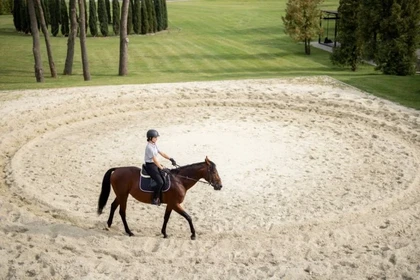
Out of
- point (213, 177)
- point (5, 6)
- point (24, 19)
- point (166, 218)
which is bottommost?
point (166, 218)

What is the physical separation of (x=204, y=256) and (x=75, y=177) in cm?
598

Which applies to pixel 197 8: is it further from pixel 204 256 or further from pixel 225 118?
pixel 204 256

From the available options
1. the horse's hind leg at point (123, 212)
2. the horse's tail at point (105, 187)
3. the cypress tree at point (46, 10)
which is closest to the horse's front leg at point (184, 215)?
the horse's hind leg at point (123, 212)

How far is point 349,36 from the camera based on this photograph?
1262 inches

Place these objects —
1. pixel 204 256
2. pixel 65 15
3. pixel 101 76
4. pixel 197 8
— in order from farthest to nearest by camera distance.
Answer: pixel 197 8, pixel 65 15, pixel 101 76, pixel 204 256

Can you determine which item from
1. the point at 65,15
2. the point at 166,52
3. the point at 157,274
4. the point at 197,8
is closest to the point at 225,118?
the point at 157,274

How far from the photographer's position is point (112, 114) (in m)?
21.2

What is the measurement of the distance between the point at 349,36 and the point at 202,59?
10.1 m

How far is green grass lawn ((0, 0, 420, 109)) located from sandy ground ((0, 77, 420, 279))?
300 cm

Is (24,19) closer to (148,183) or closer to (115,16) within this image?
(115,16)

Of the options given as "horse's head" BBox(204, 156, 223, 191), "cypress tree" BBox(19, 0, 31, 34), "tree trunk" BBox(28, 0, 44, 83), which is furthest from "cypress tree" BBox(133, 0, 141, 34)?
"horse's head" BBox(204, 156, 223, 191)

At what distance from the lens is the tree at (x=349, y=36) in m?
31.7

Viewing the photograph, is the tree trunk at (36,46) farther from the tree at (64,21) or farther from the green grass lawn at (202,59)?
the tree at (64,21)

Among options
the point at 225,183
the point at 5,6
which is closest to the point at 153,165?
the point at 225,183
